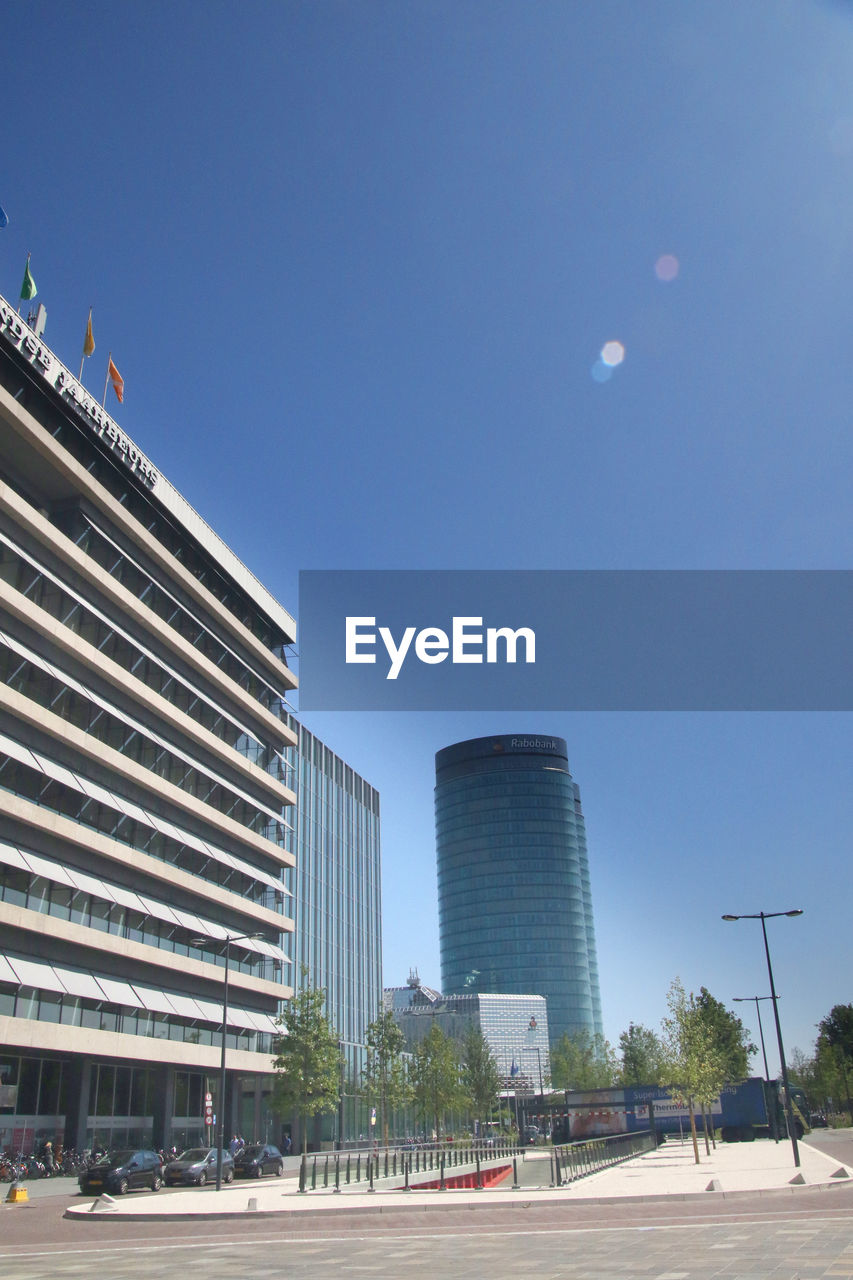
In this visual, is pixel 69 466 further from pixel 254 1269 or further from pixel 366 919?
pixel 366 919

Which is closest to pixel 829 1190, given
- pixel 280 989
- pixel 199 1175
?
pixel 199 1175

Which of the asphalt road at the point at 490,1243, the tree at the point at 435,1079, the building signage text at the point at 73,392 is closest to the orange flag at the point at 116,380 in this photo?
the building signage text at the point at 73,392

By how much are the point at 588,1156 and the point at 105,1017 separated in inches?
968

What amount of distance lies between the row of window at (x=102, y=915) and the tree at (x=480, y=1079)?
39.3 metres

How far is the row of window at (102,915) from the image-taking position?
4353 cm

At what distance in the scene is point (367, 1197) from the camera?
102 ft

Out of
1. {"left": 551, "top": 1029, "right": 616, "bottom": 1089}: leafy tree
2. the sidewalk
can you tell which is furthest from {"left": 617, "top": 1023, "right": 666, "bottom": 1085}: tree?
the sidewalk

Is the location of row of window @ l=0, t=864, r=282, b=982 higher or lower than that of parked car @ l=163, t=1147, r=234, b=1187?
higher

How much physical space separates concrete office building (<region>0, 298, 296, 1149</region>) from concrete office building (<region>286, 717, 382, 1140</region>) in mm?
13789

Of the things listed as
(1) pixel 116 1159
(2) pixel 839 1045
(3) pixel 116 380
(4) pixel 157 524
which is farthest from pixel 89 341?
(2) pixel 839 1045

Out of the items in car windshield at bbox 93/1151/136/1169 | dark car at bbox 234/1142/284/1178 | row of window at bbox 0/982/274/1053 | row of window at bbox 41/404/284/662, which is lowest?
dark car at bbox 234/1142/284/1178

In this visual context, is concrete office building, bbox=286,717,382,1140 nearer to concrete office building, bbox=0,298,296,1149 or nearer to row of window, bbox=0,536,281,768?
concrete office building, bbox=0,298,296,1149

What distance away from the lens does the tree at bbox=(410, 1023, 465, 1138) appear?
76.8 metres

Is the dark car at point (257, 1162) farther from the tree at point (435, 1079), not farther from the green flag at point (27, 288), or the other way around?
the green flag at point (27, 288)
